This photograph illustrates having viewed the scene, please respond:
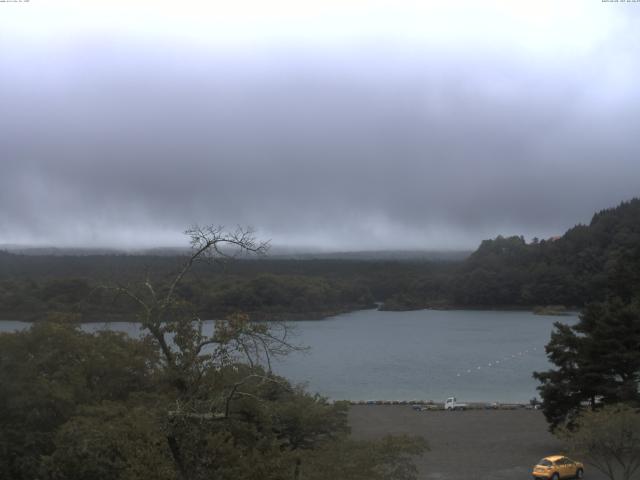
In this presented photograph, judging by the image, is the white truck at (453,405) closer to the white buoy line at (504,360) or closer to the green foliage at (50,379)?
the white buoy line at (504,360)

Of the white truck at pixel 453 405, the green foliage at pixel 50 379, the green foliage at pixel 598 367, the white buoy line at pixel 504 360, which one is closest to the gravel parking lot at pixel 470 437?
the white truck at pixel 453 405

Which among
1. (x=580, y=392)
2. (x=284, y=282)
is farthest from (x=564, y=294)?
(x=580, y=392)

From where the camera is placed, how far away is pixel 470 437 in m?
22.3

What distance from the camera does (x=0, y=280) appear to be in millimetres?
63906

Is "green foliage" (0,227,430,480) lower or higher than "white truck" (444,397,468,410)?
higher

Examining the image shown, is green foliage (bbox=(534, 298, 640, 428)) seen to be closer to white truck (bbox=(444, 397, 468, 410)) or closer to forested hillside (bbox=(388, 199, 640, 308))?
white truck (bbox=(444, 397, 468, 410))

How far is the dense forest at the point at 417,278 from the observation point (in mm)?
62884

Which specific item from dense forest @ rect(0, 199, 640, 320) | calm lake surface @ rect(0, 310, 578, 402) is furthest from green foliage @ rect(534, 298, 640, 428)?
dense forest @ rect(0, 199, 640, 320)

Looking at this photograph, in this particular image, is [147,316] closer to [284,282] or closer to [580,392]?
[580,392]

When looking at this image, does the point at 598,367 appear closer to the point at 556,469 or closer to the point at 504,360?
the point at 556,469

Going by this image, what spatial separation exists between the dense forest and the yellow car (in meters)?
40.1

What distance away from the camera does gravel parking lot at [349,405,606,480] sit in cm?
1709

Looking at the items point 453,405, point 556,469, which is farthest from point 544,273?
point 556,469

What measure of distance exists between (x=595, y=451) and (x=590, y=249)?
268 ft
